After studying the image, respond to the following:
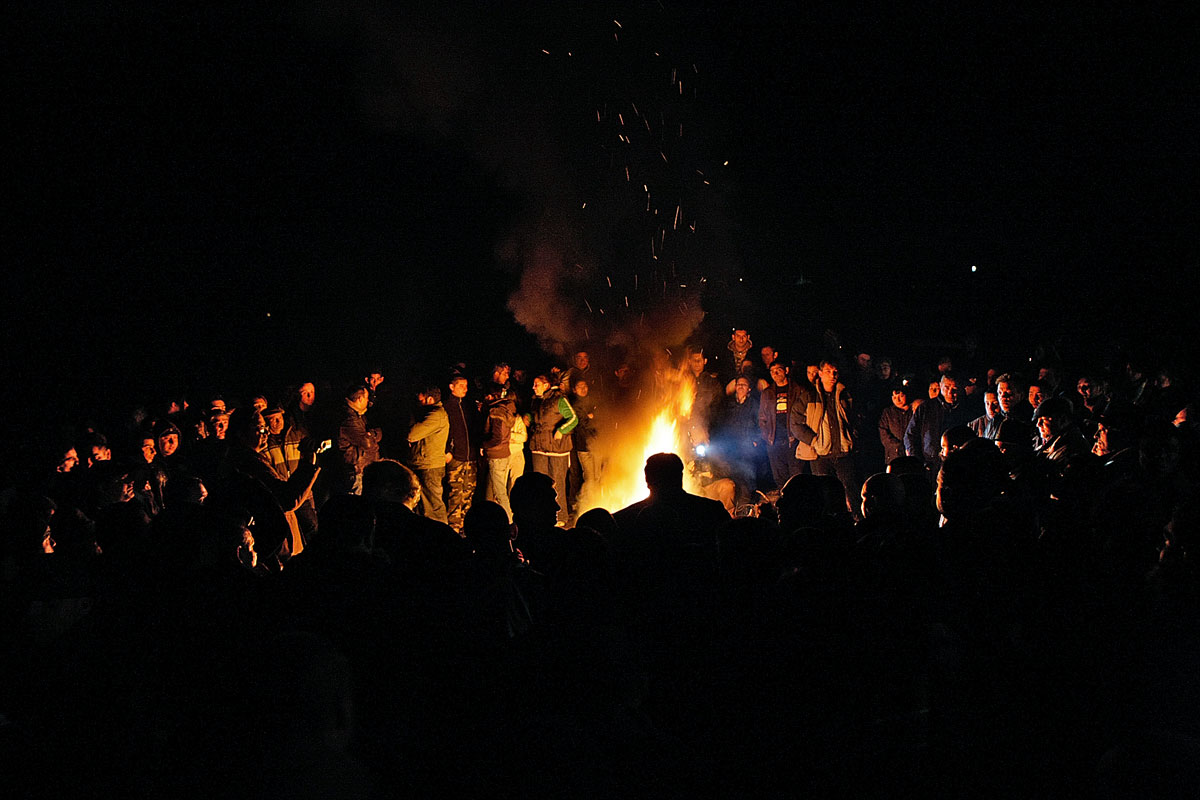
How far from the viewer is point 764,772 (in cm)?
254

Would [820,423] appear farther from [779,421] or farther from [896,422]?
[896,422]

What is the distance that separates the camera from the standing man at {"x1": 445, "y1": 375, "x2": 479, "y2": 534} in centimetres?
880

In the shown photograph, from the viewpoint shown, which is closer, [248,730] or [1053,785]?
[248,730]

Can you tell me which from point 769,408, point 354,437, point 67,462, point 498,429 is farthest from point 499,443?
point 67,462

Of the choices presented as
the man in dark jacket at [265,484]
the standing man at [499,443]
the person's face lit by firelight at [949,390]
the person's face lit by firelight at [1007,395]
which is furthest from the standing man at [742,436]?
the man in dark jacket at [265,484]

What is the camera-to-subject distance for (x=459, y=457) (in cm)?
890

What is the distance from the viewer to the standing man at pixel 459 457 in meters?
8.80

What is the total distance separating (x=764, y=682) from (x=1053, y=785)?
110cm

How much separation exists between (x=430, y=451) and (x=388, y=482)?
4278 millimetres

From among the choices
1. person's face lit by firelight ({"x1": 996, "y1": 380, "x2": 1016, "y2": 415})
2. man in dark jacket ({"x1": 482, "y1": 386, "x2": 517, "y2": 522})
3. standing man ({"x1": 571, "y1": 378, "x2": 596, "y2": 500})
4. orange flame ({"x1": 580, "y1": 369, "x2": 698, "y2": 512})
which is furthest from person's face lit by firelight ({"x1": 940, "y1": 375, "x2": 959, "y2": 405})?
man in dark jacket ({"x1": 482, "y1": 386, "x2": 517, "y2": 522})

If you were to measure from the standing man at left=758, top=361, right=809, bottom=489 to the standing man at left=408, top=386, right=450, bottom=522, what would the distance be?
3.78 meters

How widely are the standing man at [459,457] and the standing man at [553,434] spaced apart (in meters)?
0.78

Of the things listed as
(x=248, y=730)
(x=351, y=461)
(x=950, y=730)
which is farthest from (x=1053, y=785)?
(x=351, y=461)

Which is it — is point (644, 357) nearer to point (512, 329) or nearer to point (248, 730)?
point (512, 329)
